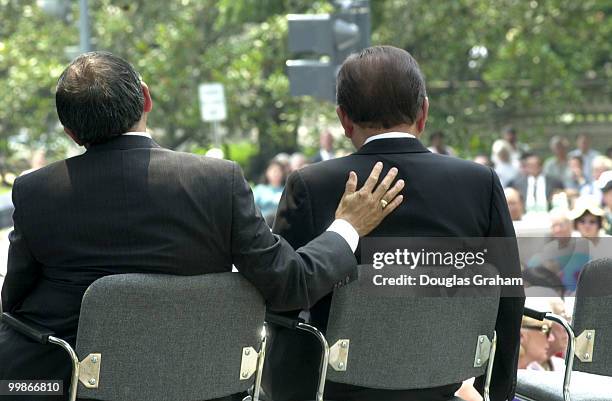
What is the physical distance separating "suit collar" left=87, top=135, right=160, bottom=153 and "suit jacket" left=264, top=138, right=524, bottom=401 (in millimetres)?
497

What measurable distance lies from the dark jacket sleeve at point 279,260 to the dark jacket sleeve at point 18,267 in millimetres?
621

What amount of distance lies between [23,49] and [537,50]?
31.6 ft

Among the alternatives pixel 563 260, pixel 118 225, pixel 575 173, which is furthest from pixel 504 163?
pixel 118 225

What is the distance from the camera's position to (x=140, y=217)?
3654mm

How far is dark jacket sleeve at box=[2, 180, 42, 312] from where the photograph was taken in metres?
3.72

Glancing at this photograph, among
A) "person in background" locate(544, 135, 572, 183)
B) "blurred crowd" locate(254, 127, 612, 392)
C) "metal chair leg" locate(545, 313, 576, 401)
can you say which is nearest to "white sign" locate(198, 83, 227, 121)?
"blurred crowd" locate(254, 127, 612, 392)

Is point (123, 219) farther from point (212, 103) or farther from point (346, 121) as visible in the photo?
point (212, 103)

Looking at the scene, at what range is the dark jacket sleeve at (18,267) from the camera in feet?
12.2

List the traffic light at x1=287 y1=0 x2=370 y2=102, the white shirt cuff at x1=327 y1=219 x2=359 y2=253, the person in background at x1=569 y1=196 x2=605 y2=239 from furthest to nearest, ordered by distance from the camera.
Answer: the traffic light at x1=287 y1=0 x2=370 y2=102 → the person in background at x1=569 y1=196 x2=605 y2=239 → the white shirt cuff at x1=327 y1=219 x2=359 y2=253

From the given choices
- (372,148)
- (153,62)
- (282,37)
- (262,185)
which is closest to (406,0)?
(282,37)

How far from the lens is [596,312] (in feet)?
14.0

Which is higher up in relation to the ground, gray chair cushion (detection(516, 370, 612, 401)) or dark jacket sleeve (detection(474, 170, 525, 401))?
dark jacket sleeve (detection(474, 170, 525, 401))

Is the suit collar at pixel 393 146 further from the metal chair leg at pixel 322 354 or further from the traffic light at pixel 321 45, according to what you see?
the traffic light at pixel 321 45

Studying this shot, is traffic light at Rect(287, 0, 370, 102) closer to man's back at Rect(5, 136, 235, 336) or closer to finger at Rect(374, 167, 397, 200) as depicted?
finger at Rect(374, 167, 397, 200)
